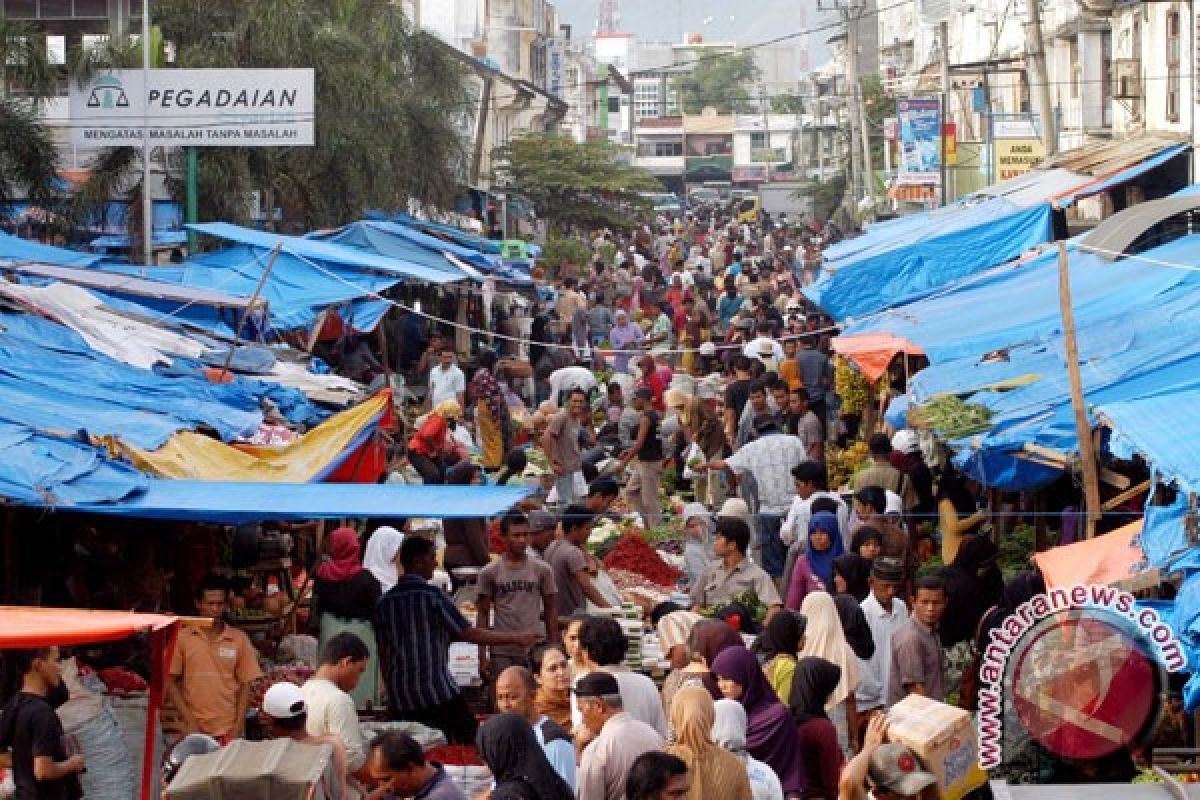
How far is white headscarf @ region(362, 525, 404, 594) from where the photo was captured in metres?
11.5

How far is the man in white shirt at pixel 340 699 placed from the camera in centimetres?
766

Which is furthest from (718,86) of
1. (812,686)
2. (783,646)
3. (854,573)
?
(812,686)

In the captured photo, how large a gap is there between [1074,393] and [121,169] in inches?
693

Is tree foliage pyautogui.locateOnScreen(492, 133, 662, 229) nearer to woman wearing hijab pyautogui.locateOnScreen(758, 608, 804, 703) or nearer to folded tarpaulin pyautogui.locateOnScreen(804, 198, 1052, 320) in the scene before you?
folded tarpaulin pyautogui.locateOnScreen(804, 198, 1052, 320)

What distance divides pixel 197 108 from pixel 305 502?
14.8 meters

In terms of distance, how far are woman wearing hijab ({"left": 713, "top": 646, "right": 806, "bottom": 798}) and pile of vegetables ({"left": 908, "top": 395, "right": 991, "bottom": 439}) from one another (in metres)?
4.00

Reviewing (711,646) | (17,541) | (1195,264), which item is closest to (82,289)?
(17,541)

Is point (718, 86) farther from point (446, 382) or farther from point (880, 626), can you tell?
point (880, 626)

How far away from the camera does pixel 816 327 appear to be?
77.9 feet

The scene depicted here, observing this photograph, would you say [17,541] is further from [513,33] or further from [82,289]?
[513,33]

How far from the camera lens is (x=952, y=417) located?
11.5 m

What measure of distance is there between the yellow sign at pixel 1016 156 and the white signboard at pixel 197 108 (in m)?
11.7

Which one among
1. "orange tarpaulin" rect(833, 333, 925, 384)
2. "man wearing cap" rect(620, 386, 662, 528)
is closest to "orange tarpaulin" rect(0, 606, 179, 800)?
"man wearing cap" rect(620, 386, 662, 528)

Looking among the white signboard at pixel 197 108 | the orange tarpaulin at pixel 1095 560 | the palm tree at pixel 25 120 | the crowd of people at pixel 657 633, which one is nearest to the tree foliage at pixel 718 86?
the palm tree at pixel 25 120
